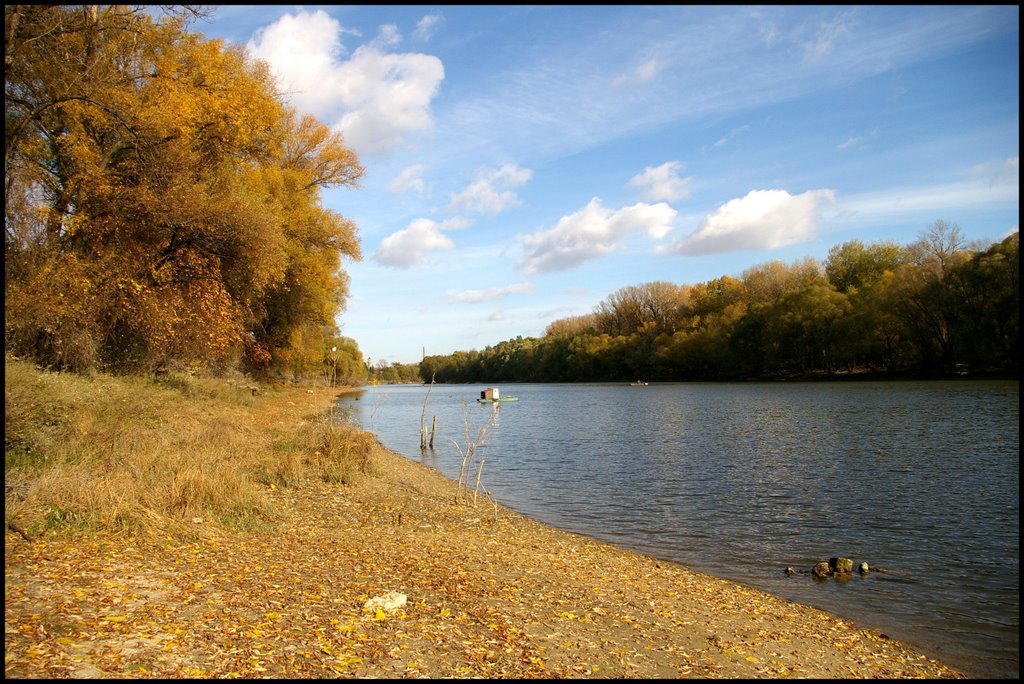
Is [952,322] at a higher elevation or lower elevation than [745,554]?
higher

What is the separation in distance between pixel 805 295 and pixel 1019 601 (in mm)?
76530

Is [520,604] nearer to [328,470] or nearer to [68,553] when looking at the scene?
[68,553]

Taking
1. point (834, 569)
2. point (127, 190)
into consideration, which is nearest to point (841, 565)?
point (834, 569)

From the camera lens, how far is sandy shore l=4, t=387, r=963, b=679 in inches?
210

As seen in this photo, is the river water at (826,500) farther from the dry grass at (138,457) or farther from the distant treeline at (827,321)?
the distant treeline at (827,321)

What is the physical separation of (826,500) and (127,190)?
21576 millimetres

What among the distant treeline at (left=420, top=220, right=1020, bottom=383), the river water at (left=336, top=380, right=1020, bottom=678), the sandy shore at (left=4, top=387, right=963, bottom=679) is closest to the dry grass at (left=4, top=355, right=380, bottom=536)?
the sandy shore at (left=4, top=387, right=963, bottom=679)

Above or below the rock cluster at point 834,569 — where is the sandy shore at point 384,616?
above

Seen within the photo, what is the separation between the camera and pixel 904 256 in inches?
2928

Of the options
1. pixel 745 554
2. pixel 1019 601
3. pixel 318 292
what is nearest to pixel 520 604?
pixel 745 554

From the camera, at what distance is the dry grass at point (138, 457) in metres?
8.53

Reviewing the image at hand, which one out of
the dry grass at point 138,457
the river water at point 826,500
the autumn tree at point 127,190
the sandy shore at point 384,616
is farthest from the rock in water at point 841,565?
the autumn tree at point 127,190

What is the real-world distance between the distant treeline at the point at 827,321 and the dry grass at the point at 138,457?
205ft

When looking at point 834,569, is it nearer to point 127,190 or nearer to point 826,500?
point 826,500
